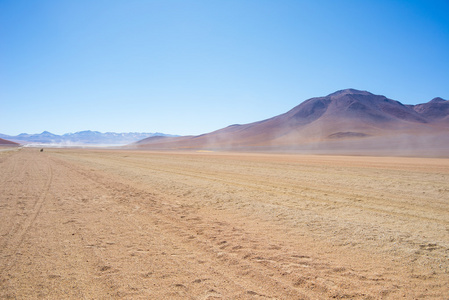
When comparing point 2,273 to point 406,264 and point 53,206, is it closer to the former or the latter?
point 53,206

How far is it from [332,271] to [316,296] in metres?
0.71

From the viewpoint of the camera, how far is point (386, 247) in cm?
454

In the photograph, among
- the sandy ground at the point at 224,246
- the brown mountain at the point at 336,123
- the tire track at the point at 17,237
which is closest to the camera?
the sandy ground at the point at 224,246

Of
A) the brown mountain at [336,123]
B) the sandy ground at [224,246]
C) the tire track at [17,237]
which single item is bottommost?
the sandy ground at [224,246]

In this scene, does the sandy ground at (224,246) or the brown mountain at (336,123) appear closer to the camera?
the sandy ground at (224,246)

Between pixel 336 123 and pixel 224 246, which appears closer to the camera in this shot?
pixel 224 246

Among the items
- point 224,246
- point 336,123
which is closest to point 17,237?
point 224,246

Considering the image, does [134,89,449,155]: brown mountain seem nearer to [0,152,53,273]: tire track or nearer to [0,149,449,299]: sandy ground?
[0,149,449,299]: sandy ground

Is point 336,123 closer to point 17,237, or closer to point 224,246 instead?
point 224,246

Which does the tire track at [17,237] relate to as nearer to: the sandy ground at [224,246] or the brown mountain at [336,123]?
the sandy ground at [224,246]

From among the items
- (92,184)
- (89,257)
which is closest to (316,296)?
(89,257)

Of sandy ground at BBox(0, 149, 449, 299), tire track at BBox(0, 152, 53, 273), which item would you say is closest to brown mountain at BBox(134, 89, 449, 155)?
sandy ground at BBox(0, 149, 449, 299)

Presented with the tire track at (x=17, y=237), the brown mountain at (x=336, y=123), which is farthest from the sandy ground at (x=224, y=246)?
the brown mountain at (x=336, y=123)

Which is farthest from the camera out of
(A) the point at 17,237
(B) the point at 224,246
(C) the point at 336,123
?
(C) the point at 336,123
